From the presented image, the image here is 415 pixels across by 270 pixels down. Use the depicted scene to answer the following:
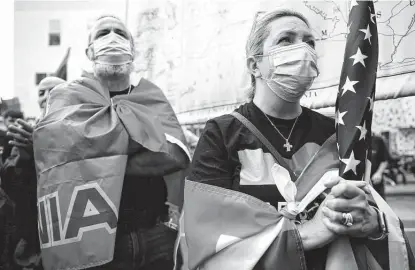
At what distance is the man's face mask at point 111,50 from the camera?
7.94 ft

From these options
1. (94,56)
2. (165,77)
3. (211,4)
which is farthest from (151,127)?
(165,77)

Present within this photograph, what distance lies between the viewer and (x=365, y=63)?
4.66ft

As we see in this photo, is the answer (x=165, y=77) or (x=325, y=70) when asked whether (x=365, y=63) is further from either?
(x=165, y=77)

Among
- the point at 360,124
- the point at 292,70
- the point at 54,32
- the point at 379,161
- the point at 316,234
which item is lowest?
the point at 379,161

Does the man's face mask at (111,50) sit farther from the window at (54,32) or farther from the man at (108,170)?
the window at (54,32)

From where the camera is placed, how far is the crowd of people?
1408 millimetres

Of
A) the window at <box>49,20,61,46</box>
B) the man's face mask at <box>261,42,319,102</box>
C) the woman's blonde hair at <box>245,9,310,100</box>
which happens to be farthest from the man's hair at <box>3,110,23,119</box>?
the man's face mask at <box>261,42,319,102</box>

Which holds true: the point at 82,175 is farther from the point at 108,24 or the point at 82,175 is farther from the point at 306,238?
the point at 306,238

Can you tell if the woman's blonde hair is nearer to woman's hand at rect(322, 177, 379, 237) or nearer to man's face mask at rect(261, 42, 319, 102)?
man's face mask at rect(261, 42, 319, 102)

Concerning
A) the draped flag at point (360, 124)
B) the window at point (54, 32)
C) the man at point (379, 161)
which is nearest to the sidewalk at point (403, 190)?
the man at point (379, 161)

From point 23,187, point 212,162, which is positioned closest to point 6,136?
point 23,187

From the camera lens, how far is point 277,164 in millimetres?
1470

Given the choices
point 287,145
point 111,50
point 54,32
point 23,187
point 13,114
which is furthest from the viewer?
point 54,32

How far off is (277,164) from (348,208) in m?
0.26
